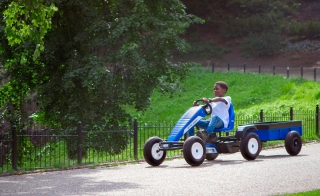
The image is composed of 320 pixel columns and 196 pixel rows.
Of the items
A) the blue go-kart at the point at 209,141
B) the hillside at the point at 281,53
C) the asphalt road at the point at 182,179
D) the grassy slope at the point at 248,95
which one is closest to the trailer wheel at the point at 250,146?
the blue go-kart at the point at 209,141

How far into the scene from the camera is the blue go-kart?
1475 cm

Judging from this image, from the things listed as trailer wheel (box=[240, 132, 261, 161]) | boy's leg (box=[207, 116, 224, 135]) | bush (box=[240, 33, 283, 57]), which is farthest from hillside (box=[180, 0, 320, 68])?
boy's leg (box=[207, 116, 224, 135])

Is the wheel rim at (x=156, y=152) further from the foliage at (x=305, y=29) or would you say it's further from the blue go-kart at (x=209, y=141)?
the foliage at (x=305, y=29)

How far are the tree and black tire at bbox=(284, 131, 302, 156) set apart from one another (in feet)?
20.2

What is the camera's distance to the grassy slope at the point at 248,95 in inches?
1405

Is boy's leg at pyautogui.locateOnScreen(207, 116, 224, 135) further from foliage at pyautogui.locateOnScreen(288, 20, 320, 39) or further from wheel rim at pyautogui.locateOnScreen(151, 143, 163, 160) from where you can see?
foliage at pyautogui.locateOnScreen(288, 20, 320, 39)

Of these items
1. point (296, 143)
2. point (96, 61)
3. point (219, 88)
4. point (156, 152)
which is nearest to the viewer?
point (156, 152)

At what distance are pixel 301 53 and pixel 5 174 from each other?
47638mm

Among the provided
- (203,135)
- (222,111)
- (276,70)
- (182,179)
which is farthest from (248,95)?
(182,179)

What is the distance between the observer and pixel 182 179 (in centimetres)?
1245

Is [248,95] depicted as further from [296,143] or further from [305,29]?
[305,29]

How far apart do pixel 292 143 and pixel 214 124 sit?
262 centimetres

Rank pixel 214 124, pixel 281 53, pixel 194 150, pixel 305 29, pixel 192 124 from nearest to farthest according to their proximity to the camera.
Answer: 1. pixel 194 150
2. pixel 192 124
3. pixel 214 124
4. pixel 281 53
5. pixel 305 29

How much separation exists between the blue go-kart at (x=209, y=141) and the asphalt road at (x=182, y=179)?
24 centimetres
